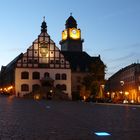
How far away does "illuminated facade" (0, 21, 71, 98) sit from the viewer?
107688mm

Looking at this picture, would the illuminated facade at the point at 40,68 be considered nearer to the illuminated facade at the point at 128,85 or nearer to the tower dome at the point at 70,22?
the illuminated facade at the point at 128,85

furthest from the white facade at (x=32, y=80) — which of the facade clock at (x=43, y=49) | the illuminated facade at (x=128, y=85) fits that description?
the illuminated facade at (x=128, y=85)

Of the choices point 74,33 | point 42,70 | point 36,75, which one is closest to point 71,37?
point 74,33

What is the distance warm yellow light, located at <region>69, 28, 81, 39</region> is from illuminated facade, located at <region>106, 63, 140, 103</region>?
19.0 metres

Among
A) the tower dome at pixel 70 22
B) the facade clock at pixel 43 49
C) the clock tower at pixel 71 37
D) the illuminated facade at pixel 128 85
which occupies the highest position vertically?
the tower dome at pixel 70 22

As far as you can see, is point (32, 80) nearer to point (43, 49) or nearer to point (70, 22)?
point (43, 49)

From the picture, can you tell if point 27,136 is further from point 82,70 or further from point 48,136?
point 82,70

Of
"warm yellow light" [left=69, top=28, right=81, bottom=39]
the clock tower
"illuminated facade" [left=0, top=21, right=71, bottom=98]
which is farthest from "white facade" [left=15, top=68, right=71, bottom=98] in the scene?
"warm yellow light" [left=69, top=28, right=81, bottom=39]

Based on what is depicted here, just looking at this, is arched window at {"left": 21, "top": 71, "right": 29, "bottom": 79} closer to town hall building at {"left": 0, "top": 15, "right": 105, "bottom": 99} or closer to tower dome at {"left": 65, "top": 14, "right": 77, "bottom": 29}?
town hall building at {"left": 0, "top": 15, "right": 105, "bottom": 99}

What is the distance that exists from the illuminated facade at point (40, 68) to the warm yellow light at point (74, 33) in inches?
1558

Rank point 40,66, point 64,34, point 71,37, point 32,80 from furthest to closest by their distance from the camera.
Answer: point 64,34 → point 71,37 → point 40,66 → point 32,80

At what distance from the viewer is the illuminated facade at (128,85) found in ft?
401

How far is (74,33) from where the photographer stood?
499 ft

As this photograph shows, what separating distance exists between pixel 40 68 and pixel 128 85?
115 ft
